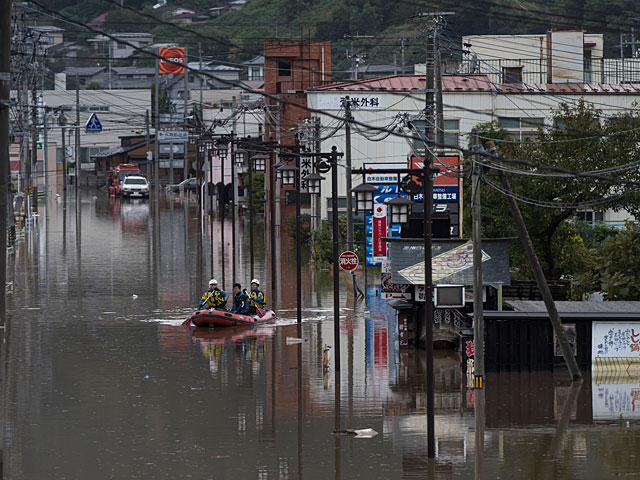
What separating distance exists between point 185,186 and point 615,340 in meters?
75.6

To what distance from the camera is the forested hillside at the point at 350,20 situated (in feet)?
339

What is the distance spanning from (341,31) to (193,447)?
115m

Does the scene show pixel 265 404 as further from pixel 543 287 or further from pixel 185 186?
pixel 185 186

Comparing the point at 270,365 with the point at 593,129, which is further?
the point at 593,129

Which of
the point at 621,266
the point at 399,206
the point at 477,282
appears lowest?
the point at 621,266

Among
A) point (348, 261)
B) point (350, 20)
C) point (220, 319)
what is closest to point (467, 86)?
point (348, 261)

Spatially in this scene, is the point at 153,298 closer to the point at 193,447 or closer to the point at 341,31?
the point at 193,447

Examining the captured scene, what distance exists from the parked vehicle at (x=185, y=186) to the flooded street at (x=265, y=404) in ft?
197

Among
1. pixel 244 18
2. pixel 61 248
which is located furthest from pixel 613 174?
pixel 244 18

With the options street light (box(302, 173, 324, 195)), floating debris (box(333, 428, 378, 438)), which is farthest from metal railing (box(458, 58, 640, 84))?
floating debris (box(333, 428, 378, 438))

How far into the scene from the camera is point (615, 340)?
24547mm

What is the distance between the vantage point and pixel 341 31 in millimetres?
129500

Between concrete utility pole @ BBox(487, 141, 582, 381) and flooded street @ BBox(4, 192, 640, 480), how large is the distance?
0.52 m

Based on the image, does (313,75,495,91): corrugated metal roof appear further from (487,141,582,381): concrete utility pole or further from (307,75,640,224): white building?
(487,141,582,381): concrete utility pole
